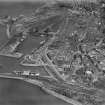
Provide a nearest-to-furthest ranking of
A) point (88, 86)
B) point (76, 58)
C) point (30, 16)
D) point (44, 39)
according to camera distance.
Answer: point (88, 86)
point (76, 58)
point (44, 39)
point (30, 16)

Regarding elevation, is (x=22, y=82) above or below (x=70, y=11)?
below

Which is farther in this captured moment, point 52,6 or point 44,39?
point 52,6

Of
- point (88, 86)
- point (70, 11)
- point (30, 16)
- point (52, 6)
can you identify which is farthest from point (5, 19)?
point (88, 86)

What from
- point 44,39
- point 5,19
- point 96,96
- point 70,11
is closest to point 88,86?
point 96,96

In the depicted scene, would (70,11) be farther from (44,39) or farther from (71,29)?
(44,39)

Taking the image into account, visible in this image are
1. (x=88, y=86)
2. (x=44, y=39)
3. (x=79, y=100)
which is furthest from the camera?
(x=44, y=39)

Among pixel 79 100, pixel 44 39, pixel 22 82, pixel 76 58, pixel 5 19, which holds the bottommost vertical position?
pixel 79 100

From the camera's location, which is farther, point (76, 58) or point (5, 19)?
point (5, 19)

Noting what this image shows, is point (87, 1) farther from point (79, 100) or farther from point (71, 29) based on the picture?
point (79, 100)

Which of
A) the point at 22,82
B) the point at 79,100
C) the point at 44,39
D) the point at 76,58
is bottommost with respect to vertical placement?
the point at 79,100

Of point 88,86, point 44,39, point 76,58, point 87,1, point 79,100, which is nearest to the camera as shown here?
point 79,100
